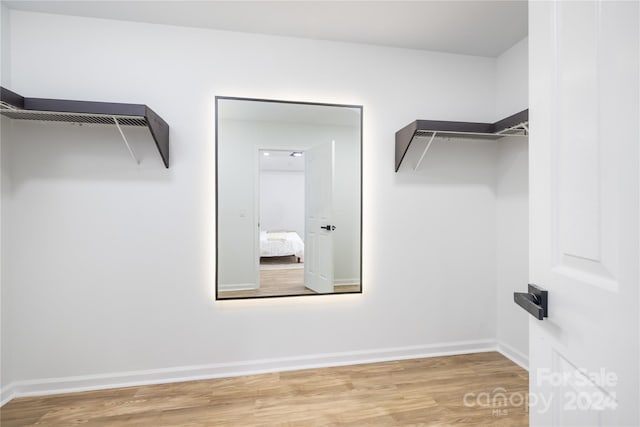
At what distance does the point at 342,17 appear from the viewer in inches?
84.2

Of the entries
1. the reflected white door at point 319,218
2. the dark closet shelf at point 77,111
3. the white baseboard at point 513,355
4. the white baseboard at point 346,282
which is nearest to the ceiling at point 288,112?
the reflected white door at point 319,218

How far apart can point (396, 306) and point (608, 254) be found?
2.03m

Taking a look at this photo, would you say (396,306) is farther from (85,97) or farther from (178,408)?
(85,97)

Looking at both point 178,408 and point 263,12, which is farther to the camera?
→ point 263,12

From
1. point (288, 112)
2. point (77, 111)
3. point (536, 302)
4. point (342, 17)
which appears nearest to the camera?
point (536, 302)

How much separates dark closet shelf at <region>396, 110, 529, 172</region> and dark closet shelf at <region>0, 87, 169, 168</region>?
1.73 meters

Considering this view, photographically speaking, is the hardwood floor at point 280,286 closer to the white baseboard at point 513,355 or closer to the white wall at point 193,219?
the white wall at point 193,219

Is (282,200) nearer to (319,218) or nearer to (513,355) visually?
(319,218)

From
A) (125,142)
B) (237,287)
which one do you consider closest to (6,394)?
(237,287)

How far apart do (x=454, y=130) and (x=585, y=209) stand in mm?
1712

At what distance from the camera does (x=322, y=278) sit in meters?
2.47

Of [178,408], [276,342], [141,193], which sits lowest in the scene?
[178,408]

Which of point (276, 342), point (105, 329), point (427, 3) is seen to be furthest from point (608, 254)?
point (105, 329)

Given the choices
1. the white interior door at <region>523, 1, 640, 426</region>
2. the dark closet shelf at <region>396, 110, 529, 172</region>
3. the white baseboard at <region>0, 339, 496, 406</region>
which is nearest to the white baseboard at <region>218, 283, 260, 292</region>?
the white baseboard at <region>0, 339, 496, 406</region>
